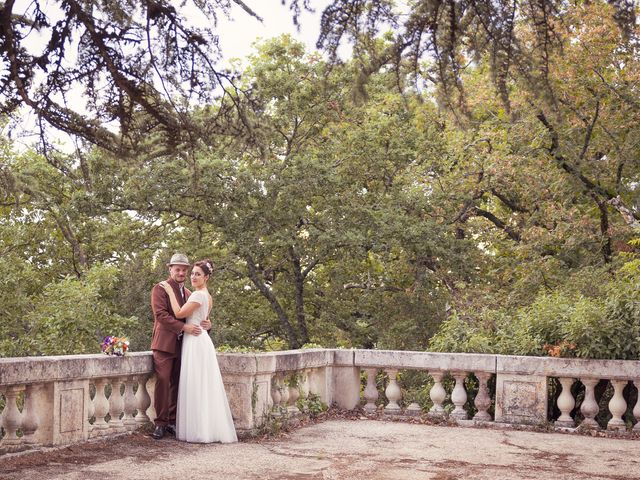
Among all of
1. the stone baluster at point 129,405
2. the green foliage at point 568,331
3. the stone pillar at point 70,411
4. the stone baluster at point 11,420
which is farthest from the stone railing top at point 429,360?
the stone baluster at point 11,420

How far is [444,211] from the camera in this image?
22266 millimetres

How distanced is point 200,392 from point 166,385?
0.41 metres

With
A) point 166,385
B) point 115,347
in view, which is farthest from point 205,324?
point 115,347

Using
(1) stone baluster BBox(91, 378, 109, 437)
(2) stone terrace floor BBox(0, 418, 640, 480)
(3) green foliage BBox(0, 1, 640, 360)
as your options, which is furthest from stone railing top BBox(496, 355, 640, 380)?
(3) green foliage BBox(0, 1, 640, 360)

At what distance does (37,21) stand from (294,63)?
17784 millimetres

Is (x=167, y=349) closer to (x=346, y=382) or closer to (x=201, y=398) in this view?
(x=201, y=398)

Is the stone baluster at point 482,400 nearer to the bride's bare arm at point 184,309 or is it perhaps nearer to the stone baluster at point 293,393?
the stone baluster at point 293,393

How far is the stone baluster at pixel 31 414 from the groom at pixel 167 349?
4.30 feet

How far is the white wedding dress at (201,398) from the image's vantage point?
836 centimetres

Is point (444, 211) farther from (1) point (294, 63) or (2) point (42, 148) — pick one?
(2) point (42, 148)

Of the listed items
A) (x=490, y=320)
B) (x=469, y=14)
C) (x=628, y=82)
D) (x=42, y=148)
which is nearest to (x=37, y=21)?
(x=42, y=148)

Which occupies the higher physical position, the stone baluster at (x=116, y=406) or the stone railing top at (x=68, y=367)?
the stone railing top at (x=68, y=367)

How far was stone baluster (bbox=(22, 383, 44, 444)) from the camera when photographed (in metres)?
7.44

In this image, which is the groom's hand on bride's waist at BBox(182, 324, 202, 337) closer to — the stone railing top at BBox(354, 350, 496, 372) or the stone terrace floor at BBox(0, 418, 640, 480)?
the stone terrace floor at BBox(0, 418, 640, 480)
